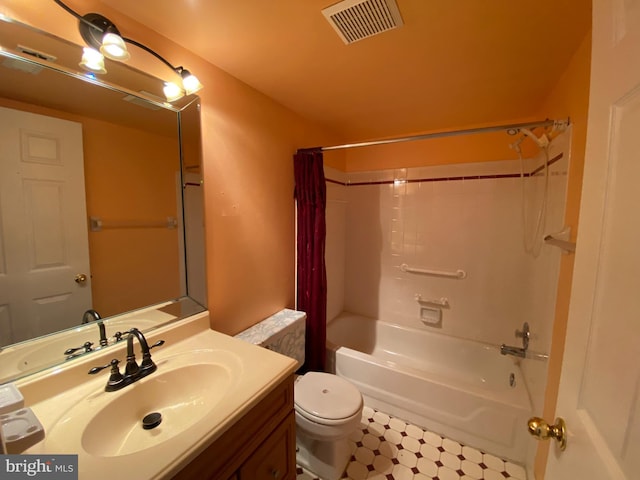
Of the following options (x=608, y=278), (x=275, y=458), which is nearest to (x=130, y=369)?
(x=275, y=458)

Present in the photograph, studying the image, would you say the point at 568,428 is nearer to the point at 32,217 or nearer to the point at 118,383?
the point at 118,383

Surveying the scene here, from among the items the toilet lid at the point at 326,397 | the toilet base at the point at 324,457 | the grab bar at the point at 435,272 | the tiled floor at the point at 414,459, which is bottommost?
the tiled floor at the point at 414,459

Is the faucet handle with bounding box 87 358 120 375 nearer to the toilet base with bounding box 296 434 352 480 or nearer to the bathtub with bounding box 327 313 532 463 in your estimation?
the toilet base with bounding box 296 434 352 480

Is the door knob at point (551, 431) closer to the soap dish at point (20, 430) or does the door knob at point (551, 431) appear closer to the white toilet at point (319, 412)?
the white toilet at point (319, 412)

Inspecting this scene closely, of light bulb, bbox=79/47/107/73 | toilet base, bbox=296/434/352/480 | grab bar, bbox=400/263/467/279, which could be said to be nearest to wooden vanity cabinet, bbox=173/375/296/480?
toilet base, bbox=296/434/352/480

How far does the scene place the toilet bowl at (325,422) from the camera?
4.41 ft

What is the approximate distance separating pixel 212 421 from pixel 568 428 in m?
0.90

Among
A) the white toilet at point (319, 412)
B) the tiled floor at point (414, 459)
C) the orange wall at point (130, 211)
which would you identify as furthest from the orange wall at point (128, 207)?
the tiled floor at point (414, 459)

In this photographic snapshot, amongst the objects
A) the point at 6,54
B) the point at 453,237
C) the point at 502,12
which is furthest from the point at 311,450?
the point at 502,12

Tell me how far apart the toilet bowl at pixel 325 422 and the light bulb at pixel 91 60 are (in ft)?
5.50

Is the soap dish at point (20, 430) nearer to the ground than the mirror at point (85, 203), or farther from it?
nearer to the ground

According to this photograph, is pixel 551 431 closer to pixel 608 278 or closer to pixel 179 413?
pixel 608 278

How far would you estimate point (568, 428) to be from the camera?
59 centimetres

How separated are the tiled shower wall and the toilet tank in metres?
0.75
